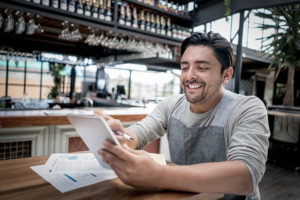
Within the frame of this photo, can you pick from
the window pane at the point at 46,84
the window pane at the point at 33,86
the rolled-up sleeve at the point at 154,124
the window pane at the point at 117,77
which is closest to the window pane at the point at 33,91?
the window pane at the point at 33,86

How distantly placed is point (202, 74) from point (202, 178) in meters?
0.59

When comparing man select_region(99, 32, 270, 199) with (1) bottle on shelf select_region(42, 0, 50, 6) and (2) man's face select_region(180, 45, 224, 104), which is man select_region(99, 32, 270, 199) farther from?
(1) bottle on shelf select_region(42, 0, 50, 6)

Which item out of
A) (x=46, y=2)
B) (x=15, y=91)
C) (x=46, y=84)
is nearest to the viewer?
(x=46, y=2)

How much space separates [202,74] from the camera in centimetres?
118

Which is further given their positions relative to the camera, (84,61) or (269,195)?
(84,61)

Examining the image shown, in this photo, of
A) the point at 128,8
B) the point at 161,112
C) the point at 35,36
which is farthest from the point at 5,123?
the point at 35,36

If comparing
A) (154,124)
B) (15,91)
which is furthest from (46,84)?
(154,124)

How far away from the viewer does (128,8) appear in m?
3.12

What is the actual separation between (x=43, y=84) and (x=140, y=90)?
5791 millimetres

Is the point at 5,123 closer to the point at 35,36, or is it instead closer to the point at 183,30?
the point at 183,30

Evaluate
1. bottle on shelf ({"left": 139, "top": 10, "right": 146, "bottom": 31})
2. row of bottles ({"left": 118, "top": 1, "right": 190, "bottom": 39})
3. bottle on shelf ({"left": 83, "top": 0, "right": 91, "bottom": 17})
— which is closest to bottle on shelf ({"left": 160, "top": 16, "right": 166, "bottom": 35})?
row of bottles ({"left": 118, "top": 1, "right": 190, "bottom": 39})

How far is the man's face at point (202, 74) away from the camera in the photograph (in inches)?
46.3

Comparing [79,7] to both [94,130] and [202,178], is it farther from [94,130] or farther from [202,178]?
[202,178]

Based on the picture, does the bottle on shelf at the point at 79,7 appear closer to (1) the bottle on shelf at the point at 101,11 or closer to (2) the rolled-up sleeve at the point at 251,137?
(1) the bottle on shelf at the point at 101,11
